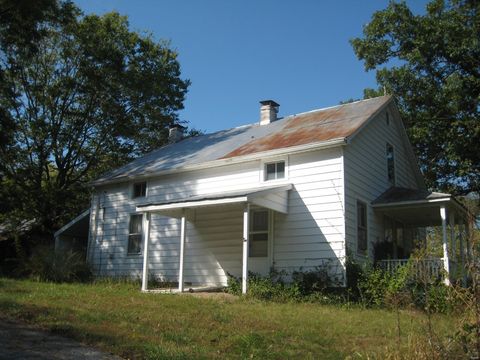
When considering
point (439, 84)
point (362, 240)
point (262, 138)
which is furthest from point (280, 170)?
point (439, 84)

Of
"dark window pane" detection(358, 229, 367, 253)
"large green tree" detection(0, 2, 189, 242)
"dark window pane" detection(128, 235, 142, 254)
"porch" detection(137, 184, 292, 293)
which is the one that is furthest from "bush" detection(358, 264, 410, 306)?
"large green tree" detection(0, 2, 189, 242)

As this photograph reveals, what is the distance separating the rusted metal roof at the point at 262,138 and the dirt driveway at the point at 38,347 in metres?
9.65

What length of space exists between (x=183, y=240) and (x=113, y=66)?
1535 centimetres

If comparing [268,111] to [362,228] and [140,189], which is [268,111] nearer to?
[140,189]

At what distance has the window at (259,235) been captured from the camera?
15975 mm

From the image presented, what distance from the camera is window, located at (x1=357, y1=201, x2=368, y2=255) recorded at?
51.2ft

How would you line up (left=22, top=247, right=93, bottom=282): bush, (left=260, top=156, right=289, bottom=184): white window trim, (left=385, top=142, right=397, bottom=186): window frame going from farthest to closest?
(left=385, top=142, right=397, bottom=186): window frame → (left=22, top=247, right=93, bottom=282): bush → (left=260, top=156, right=289, bottom=184): white window trim

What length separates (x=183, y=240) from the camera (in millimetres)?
15164

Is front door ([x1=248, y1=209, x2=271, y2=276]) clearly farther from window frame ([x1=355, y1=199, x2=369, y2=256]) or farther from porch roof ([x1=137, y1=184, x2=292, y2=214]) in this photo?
window frame ([x1=355, y1=199, x2=369, y2=256])

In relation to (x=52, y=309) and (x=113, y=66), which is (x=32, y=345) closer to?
(x=52, y=309)

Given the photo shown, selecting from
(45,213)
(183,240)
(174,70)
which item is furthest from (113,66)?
(183,240)

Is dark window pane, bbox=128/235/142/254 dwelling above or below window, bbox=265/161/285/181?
below

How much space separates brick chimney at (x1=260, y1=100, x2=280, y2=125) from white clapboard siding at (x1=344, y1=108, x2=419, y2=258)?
15.4 feet

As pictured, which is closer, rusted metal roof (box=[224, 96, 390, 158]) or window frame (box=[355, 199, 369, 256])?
window frame (box=[355, 199, 369, 256])
